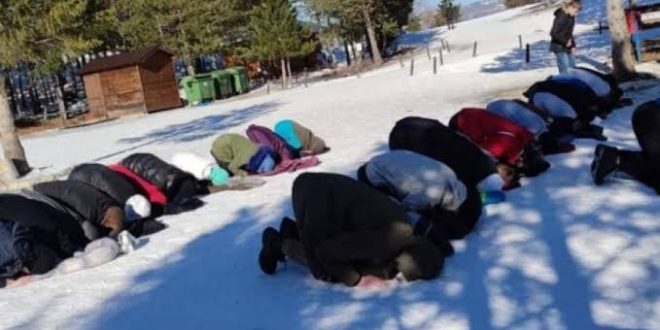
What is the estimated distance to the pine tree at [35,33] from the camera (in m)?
13.6

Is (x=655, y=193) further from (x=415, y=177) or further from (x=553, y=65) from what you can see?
(x=553, y=65)

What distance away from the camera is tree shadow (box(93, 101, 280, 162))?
17797 millimetres

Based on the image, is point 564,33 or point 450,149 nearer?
point 450,149

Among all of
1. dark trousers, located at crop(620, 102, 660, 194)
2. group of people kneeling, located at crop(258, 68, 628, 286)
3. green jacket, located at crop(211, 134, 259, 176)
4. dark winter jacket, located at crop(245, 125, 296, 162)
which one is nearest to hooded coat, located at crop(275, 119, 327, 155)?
dark winter jacket, located at crop(245, 125, 296, 162)

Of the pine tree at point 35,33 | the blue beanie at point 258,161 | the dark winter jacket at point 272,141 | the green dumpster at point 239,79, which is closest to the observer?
the blue beanie at point 258,161

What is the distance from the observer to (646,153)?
588 cm

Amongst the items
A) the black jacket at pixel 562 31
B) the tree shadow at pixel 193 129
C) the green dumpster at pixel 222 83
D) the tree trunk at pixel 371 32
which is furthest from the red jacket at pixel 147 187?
the tree trunk at pixel 371 32

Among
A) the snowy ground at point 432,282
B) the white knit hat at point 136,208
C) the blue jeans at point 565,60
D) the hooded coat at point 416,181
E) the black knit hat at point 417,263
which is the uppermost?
the blue jeans at point 565,60

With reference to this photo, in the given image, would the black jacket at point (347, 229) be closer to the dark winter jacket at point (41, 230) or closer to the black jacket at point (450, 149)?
the black jacket at point (450, 149)

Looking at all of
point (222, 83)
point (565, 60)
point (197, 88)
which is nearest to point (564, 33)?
point (565, 60)

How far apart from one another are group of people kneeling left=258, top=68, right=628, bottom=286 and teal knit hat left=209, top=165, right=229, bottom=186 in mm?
3214

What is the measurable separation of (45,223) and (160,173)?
7.30ft

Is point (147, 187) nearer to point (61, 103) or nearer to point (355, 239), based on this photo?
point (355, 239)

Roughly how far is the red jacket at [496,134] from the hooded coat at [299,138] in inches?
155
